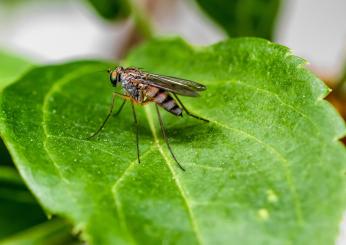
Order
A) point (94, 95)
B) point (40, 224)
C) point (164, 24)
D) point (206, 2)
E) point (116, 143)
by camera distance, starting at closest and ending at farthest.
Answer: point (116, 143) → point (94, 95) → point (40, 224) → point (206, 2) → point (164, 24)

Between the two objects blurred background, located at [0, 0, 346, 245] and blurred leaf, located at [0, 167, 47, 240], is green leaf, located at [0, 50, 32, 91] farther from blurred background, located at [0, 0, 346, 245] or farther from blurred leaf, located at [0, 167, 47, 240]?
blurred background, located at [0, 0, 346, 245]

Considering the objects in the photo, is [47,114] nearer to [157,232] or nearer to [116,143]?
[116,143]

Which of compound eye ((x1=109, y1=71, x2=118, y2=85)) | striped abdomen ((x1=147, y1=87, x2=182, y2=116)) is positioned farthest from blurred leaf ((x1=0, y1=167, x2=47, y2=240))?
striped abdomen ((x1=147, y1=87, x2=182, y2=116))

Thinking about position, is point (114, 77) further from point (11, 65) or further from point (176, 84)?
point (11, 65)

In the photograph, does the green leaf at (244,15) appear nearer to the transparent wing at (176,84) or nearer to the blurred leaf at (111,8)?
the blurred leaf at (111,8)

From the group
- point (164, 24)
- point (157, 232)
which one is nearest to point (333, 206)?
point (157, 232)
